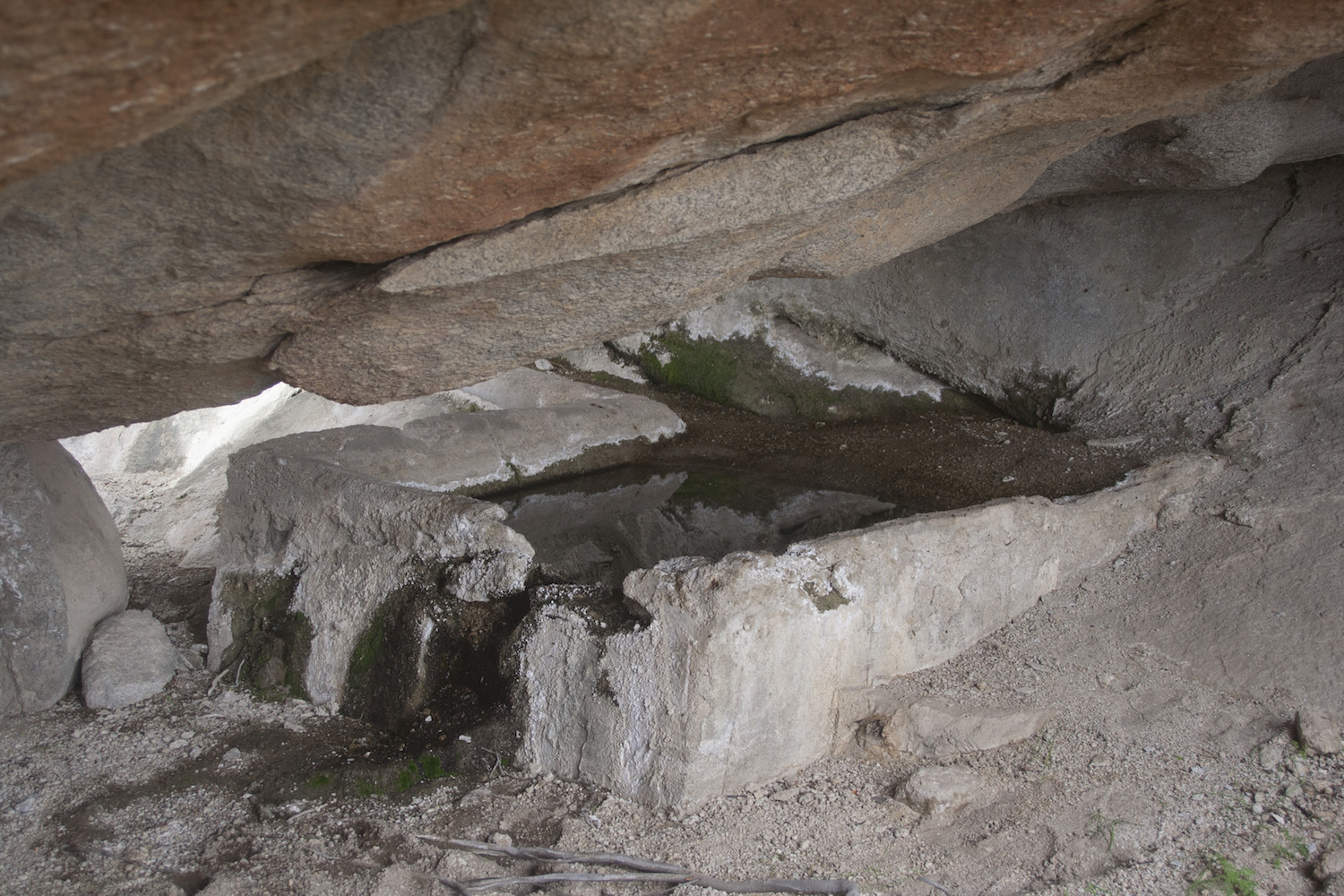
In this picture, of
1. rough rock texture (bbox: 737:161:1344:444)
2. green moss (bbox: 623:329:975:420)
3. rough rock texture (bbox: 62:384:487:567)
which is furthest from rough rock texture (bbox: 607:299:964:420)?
rough rock texture (bbox: 62:384:487:567)

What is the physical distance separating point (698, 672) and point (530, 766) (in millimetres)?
657

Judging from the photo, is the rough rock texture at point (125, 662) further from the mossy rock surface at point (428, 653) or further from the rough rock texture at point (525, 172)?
the rough rock texture at point (525, 172)

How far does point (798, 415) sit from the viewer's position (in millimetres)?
5773

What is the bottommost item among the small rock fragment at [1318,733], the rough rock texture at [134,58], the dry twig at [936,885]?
the dry twig at [936,885]

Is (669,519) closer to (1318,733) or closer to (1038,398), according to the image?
(1038,398)

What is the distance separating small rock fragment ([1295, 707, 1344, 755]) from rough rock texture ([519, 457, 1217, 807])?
36.0 inches

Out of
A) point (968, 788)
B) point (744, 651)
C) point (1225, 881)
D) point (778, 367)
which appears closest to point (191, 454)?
point (778, 367)

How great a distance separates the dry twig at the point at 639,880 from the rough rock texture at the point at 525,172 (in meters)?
1.46

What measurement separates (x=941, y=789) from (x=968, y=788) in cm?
8

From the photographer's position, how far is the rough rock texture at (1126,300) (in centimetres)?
412

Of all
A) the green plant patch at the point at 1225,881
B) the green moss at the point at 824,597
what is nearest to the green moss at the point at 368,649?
the green moss at the point at 824,597

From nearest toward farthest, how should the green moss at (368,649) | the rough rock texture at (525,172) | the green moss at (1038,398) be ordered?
the rough rock texture at (525,172) < the green moss at (368,649) < the green moss at (1038,398)

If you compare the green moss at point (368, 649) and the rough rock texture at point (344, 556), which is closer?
the rough rock texture at point (344, 556)

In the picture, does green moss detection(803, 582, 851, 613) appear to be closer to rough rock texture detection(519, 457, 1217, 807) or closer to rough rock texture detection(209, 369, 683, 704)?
rough rock texture detection(519, 457, 1217, 807)
